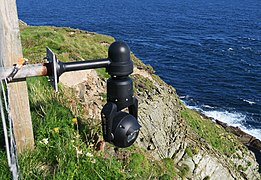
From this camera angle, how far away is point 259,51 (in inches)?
1922

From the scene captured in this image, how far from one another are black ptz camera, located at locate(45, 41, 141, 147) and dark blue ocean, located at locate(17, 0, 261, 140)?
29750 millimetres

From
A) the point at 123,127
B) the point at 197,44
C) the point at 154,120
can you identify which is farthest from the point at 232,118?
the point at 123,127

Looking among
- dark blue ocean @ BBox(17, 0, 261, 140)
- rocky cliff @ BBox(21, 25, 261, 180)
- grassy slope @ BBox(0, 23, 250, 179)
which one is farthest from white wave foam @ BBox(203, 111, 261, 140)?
grassy slope @ BBox(0, 23, 250, 179)

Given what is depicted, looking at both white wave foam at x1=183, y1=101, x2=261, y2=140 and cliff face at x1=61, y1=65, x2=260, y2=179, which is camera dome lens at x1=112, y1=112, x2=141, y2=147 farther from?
white wave foam at x1=183, y1=101, x2=261, y2=140

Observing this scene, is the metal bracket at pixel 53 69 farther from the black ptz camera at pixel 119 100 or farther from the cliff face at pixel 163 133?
the cliff face at pixel 163 133

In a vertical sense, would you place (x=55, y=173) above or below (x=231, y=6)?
above

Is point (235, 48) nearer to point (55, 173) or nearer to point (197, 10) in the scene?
point (197, 10)

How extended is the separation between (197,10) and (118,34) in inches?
1492

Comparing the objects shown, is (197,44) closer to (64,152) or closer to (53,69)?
(64,152)

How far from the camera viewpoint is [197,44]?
52.3 meters

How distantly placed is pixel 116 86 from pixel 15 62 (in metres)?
1.21

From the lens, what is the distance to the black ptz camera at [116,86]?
2402 mm

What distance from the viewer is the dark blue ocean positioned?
35375 mm

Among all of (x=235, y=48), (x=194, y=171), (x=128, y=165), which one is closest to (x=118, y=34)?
(x=235, y=48)
